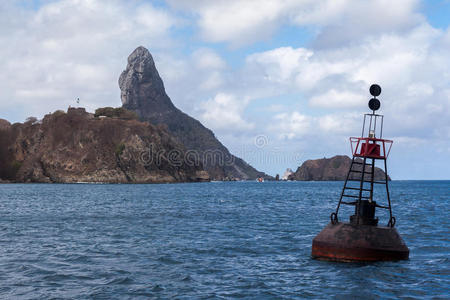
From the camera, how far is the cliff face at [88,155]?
183500 millimetres

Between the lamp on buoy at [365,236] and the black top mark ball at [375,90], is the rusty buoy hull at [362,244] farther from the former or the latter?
the black top mark ball at [375,90]

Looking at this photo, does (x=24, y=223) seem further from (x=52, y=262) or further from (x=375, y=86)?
(x=375, y=86)

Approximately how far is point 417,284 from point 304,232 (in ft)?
53.3

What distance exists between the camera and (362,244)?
19.8m

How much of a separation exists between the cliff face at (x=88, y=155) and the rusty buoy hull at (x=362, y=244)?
170 metres

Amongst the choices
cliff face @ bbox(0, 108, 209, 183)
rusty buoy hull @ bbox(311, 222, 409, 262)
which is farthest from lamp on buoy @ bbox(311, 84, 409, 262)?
cliff face @ bbox(0, 108, 209, 183)

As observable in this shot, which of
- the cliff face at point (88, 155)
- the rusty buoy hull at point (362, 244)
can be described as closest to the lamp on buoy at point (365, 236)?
the rusty buoy hull at point (362, 244)

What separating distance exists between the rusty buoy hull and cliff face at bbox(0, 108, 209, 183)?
17011 cm

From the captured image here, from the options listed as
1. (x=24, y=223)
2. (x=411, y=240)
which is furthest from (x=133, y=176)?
(x=411, y=240)

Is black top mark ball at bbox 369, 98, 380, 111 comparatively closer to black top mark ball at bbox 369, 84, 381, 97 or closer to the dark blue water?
black top mark ball at bbox 369, 84, 381, 97

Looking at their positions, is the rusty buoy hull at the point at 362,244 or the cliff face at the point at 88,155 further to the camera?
the cliff face at the point at 88,155

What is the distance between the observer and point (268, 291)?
54.1 ft

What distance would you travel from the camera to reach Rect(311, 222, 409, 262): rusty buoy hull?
1975 cm

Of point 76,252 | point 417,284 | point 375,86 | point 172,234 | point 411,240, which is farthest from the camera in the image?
point 172,234
